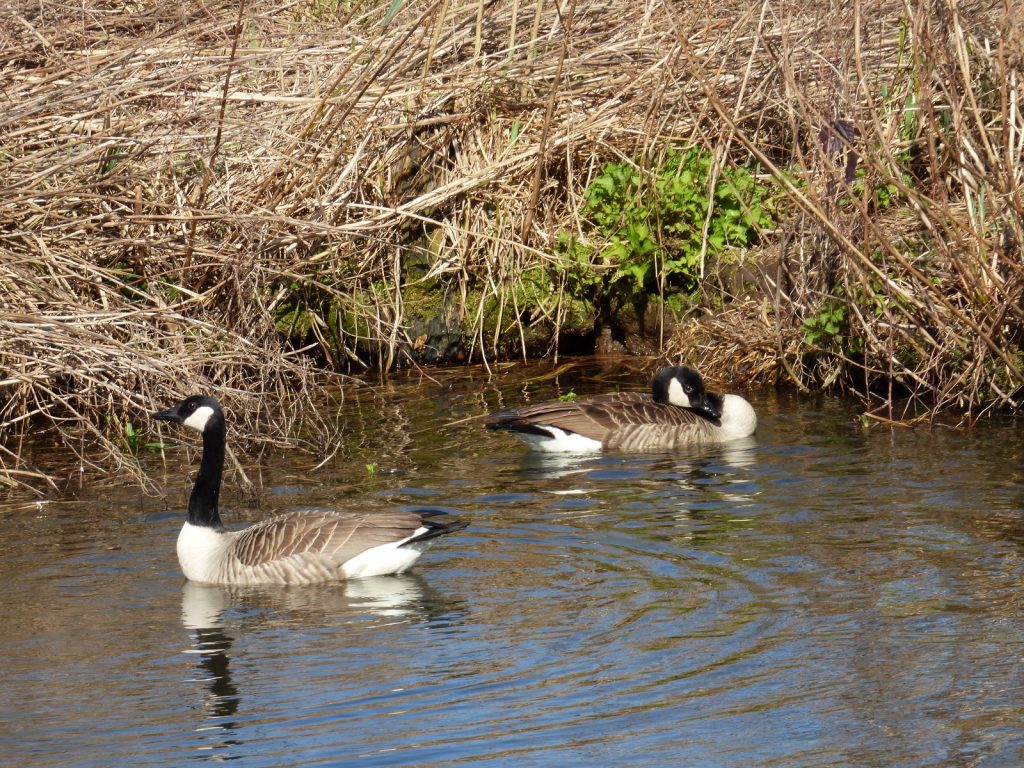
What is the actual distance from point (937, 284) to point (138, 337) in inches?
226

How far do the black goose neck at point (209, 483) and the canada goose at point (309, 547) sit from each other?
19 millimetres

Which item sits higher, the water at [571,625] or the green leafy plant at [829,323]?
the green leafy plant at [829,323]

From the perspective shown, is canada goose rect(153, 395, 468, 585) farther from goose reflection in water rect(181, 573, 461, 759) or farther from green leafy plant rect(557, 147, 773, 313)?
green leafy plant rect(557, 147, 773, 313)

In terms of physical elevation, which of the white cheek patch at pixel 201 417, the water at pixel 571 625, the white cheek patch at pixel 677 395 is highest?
the white cheek patch at pixel 201 417

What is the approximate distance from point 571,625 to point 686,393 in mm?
5387

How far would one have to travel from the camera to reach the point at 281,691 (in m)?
6.34

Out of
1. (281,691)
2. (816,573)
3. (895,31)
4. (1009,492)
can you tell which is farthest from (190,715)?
(895,31)

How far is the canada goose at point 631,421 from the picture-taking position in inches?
452

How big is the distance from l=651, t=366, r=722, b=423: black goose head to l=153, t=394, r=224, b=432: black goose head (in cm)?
448

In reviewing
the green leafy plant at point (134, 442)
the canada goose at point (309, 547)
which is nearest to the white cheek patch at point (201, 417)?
the canada goose at point (309, 547)

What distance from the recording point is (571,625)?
23.1 feet

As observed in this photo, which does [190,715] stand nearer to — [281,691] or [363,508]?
[281,691]

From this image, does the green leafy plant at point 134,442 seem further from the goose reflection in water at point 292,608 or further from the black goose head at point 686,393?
the black goose head at point 686,393

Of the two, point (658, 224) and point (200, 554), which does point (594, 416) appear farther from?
point (200, 554)
